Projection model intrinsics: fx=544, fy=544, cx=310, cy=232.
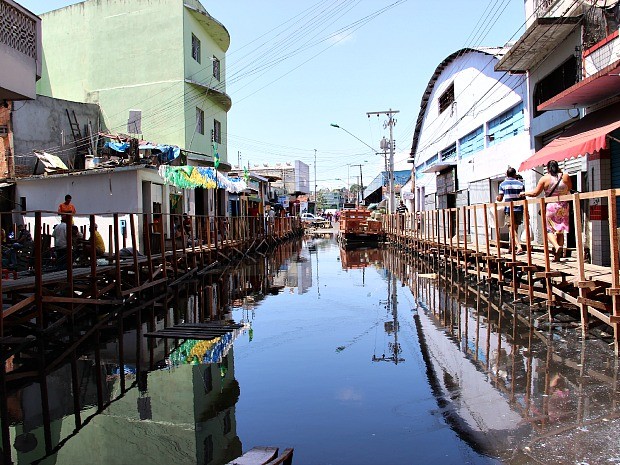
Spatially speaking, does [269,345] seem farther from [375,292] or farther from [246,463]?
[375,292]

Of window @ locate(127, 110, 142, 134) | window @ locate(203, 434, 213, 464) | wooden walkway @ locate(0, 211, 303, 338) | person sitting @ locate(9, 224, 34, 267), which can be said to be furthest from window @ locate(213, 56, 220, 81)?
window @ locate(203, 434, 213, 464)

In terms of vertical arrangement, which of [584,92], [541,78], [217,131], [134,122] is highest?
[217,131]

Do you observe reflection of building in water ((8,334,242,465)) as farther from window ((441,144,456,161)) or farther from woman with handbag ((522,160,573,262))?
window ((441,144,456,161))

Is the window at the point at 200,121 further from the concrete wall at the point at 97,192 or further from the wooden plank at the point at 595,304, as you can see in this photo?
the wooden plank at the point at 595,304

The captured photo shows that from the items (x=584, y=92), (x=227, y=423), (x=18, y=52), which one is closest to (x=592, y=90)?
(x=584, y=92)

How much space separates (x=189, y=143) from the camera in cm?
2627

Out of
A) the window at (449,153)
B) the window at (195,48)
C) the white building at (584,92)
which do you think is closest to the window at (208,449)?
the white building at (584,92)

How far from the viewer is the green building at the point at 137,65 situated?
83.8ft

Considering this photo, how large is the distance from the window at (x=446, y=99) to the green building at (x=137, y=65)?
11.8 m

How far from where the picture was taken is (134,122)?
84.9ft

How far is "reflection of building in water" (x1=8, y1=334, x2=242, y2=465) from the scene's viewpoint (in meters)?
4.52

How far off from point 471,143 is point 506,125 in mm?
4696

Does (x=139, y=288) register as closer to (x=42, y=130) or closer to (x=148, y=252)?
(x=148, y=252)

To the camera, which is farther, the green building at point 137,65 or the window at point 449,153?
the window at point 449,153
